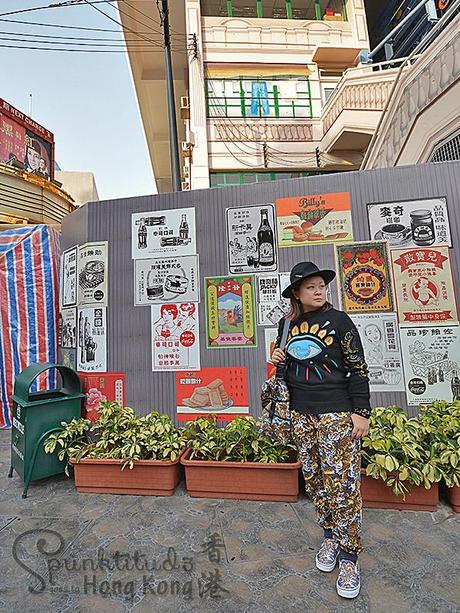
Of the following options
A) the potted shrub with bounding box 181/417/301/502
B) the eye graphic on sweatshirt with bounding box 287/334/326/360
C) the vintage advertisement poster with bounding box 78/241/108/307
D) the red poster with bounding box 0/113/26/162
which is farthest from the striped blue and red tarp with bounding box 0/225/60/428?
the red poster with bounding box 0/113/26/162

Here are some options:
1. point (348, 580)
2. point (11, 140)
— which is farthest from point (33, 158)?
point (348, 580)

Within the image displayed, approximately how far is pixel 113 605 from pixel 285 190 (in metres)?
3.80

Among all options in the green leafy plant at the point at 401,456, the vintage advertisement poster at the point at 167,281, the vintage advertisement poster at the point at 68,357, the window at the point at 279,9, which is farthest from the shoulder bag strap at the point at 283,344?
the window at the point at 279,9

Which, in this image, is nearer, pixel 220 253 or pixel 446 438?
pixel 446 438

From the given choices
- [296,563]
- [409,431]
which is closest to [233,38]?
[409,431]

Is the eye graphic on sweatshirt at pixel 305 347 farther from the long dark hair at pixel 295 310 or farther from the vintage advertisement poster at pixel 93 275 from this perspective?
the vintage advertisement poster at pixel 93 275

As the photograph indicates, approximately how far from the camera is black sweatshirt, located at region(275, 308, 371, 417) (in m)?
2.15

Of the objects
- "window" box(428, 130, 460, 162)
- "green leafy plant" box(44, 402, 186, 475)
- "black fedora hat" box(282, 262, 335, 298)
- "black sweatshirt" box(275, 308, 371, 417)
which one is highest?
"window" box(428, 130, 460, 162)

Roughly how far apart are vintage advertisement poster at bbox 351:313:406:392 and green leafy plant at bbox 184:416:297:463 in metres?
1.15

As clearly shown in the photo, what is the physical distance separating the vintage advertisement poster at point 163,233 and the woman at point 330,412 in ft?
7.27

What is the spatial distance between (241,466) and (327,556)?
1.05 meters

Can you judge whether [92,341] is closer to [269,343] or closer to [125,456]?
[125,456]

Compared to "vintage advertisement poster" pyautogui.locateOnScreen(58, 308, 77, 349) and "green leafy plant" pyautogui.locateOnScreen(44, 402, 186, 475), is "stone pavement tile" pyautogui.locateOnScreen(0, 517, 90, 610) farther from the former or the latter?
"vintage advertisement poster" pyautogui.locateOnScreen(58, 308, 77, 349)

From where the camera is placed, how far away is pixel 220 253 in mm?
4191
